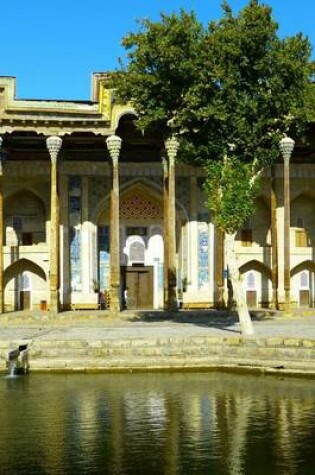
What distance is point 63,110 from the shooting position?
1112 inches

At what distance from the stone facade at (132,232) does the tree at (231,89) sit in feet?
32.8

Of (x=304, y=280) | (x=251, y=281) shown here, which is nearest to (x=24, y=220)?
(x=251, y=281)

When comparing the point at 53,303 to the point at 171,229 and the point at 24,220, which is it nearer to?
the point at 171,229

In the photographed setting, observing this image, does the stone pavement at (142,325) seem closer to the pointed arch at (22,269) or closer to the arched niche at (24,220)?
the pointed arch at (22,269)

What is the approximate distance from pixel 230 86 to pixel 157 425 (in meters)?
11.6

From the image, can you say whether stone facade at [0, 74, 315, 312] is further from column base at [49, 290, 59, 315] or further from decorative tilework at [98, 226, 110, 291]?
column base at [49, 290, 59, 315]

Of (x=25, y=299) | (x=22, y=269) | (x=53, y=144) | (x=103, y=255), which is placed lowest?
(x=25, y=299)

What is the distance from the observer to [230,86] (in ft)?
67.6

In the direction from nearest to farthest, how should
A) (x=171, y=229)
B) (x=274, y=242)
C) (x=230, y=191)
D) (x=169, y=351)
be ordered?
(x=169, y=351) → (x=230, y=191) → (x=171, y=229) → (x=274, y=242)

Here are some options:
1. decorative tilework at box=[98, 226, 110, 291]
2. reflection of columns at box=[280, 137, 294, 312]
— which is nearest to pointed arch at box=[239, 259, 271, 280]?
reflection of columns at box=[280, 137, 294, 312]

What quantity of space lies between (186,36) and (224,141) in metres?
3.13

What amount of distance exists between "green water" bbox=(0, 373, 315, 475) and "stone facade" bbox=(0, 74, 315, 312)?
1629 centimetres

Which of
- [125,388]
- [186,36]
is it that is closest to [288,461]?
[125,388]

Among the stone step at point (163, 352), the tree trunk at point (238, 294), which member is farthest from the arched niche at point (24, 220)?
the stone step at point (163, 352)
